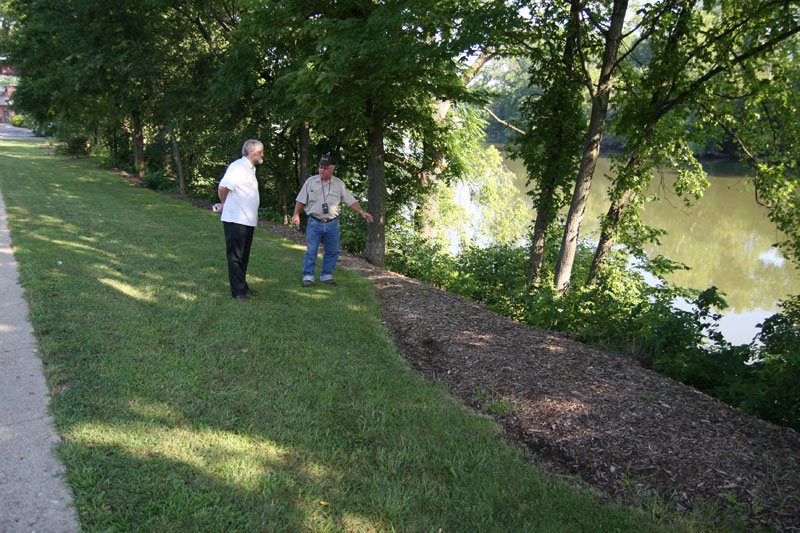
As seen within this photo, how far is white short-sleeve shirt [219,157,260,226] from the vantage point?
20.3 feet

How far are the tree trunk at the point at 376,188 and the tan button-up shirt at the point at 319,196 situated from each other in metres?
3.45

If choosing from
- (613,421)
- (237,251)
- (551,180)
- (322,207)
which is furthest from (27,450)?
(551,180)

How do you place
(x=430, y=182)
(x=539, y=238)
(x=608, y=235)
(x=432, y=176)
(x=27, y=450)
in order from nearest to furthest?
(x=27, y=450), (x=608, y=235), (x=539, y=238), (x=430, y=182), (x=432, y=176)

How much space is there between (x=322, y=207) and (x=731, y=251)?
1673 centimetres

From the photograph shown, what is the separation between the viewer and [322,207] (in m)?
7.26

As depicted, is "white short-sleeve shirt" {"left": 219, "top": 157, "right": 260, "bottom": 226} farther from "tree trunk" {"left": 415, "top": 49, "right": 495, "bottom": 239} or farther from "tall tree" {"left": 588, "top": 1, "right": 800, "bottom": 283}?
"tree trunk" {"left": 415, "top": 49, "right": 495, "bottom": 239}

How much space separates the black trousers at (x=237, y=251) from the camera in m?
6.33

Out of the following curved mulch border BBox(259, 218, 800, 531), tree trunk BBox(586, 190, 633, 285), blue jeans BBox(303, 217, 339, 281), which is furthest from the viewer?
A: tree trunk BBox(586, 190, 633, 285)

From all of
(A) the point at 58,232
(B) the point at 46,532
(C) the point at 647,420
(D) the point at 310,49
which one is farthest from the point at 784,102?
(A) the point at 58,232

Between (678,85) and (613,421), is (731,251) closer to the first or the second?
(678,85)

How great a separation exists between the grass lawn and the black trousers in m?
0.25

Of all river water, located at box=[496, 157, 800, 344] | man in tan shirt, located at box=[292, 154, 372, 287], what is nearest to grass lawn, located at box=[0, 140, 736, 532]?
man in tan shirt, located at box=[292, 154, 372, 287]

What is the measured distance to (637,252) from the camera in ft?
32.5

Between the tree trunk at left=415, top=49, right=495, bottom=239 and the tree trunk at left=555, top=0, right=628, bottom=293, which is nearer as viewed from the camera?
the tree trunk at left=555, top=0, right=628, bottom=293
